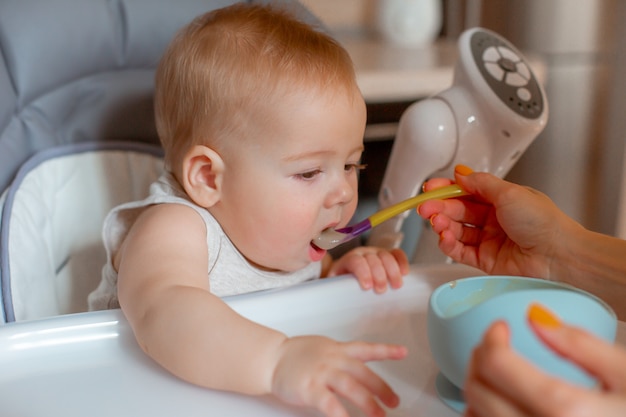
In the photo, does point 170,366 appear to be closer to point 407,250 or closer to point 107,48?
point 107,48

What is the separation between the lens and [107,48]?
0.99 meters

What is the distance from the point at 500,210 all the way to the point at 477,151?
0.65 ft

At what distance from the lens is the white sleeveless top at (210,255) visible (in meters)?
0.80

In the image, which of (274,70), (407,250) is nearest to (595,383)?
(274,70)

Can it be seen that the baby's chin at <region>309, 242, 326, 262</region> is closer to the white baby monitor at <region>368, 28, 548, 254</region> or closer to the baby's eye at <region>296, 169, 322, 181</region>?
the baby's eye at <region>296, 169, 322, 181</region>

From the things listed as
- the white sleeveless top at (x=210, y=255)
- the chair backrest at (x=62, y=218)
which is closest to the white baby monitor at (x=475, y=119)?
the white sleeveless top at (x=210, y=255)

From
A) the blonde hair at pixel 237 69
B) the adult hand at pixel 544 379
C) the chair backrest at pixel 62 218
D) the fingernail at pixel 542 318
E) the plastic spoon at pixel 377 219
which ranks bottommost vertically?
the chair backrest at pixel 62 218

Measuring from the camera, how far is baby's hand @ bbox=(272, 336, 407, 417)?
19.7 inches

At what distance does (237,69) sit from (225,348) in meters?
0.31

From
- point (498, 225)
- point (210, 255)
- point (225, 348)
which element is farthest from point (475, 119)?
point (225, 348)

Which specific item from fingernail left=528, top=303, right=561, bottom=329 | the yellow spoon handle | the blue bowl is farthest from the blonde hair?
fingernail left=528, top=303, right=561, bottom=329

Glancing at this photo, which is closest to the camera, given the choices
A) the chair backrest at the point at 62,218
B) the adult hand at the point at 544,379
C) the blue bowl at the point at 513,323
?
the adult hand at the point at 544,379

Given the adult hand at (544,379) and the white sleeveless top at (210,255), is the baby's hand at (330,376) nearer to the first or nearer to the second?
the adult hand at (544,379)

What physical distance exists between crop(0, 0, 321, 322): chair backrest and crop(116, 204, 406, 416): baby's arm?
300 millimetres
